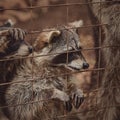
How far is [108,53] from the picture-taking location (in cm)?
255

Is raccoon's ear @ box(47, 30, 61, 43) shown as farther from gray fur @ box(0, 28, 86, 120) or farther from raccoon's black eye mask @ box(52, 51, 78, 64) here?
raccoon's black eye mask @ box(52, 51, 78, 64)

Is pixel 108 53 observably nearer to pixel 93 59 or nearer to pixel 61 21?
pixel 93 59

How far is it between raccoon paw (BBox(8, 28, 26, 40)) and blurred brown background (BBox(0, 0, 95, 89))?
2 cm

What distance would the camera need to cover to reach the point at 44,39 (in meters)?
2.30

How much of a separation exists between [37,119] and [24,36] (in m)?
0.54

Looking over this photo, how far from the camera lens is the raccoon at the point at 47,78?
231 cm

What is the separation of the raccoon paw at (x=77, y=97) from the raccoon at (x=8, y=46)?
0.44 m

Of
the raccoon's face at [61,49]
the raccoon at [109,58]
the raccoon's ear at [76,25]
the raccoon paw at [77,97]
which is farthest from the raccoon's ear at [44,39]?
the raccoon paw at [77,97]

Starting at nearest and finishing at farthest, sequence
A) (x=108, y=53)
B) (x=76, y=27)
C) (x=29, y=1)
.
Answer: (x=29, y=1) < (x=76, y=27) < (x=108, y=53)

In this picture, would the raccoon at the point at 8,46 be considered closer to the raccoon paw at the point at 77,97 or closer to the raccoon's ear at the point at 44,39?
the raccoon's ear at the point at 44,39

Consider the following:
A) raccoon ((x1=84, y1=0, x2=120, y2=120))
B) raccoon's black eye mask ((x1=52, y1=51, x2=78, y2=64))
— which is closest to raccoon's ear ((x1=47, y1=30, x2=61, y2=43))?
raccoon's black eye mask ((x1=52, y1=51, x2=78, y2=64))

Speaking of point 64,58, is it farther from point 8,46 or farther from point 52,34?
point 8,46

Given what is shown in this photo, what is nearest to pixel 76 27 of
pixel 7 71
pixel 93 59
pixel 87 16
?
pixel 87 16

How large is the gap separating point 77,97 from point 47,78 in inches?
10.3
